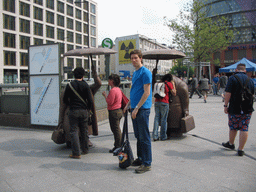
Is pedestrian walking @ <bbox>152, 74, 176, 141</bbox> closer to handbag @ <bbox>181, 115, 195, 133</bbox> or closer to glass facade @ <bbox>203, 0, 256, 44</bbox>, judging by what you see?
handbag @ <bbox>181, 115, 195, 133</bbox>

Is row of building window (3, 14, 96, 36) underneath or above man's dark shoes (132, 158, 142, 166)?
above

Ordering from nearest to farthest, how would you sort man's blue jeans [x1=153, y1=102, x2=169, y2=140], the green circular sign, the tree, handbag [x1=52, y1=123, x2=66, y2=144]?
handbag [x1=52, y1=123, x2=66, y2=144], man's blue jeans [x1=153, y1=102, x2=169, y2=140], the green circular sign, the tree

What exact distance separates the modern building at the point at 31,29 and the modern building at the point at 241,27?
2618 cm

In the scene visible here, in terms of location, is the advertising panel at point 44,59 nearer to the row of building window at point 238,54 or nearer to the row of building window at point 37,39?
the row of building window at point 37,39

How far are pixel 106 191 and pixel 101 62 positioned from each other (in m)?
81.7

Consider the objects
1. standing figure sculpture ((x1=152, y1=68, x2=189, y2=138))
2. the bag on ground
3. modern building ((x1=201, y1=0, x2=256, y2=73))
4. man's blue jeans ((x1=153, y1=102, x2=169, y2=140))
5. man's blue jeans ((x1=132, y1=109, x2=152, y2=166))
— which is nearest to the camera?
man's blue jeans ((x1=132, y1=109, x2=152, y2=166))

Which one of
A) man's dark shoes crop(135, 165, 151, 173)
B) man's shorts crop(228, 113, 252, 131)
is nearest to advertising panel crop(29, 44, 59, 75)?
man's dark shoes crop(135, 165, 151, 173)

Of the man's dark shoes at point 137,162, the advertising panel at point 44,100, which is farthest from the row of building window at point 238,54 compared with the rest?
the man's dark shoes at point 137,162

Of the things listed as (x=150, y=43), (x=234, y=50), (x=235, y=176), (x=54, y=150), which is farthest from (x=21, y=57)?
(x=150, y=43)

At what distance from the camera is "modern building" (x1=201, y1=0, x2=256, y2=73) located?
147 ft

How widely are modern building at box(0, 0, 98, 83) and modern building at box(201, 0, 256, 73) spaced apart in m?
26.2

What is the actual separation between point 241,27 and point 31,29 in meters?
37.4

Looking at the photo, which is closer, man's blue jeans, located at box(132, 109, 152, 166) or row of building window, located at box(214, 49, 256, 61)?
man's blue jeans, located at box(132, 109, 152, 166)

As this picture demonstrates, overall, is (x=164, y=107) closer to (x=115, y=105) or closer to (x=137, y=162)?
(x=115, y=105)
